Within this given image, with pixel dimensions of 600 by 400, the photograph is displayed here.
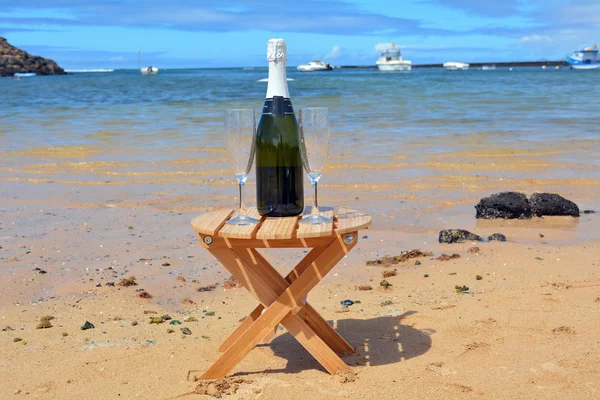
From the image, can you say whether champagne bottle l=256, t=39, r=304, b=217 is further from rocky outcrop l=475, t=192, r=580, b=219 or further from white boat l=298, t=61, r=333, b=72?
white boat l=298, t=61, r=333, b=72

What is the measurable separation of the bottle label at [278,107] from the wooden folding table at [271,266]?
470 millimetres

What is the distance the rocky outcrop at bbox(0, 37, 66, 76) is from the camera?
289ft

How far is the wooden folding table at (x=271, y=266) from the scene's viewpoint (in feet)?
9.46

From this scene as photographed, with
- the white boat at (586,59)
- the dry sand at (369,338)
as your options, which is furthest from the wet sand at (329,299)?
the white boat at (586,59)

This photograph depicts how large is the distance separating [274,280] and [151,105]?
71.5 ft

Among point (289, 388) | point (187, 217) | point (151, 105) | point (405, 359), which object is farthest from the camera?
point (151, 105)

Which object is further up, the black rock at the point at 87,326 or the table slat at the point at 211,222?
the table slat at the point at 211,222

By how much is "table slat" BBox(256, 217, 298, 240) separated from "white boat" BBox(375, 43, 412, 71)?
93872 mm

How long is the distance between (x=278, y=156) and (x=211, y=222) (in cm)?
41

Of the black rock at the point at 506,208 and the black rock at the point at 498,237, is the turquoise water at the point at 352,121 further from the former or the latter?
the black rock at the point at 498,237

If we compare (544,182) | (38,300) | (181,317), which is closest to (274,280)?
(181,317)

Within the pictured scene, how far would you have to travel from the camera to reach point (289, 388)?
3074 mm

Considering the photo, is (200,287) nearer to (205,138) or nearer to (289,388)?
(289,388)

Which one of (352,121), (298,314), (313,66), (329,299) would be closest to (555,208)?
(329,299)
